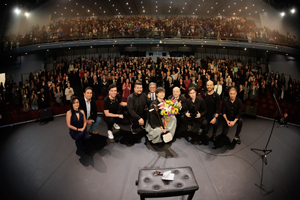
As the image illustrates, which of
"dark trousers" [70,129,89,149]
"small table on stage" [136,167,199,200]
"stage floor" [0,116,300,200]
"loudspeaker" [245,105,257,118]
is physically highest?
"loudspeaker" [245,105,257,118]

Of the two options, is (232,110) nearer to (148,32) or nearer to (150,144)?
(150,144)

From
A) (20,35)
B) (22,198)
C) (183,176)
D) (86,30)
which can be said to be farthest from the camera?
(86,30)

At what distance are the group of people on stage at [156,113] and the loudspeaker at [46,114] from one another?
237cm

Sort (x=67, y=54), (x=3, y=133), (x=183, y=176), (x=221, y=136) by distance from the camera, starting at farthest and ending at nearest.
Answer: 1. (x=67, y=54)
2. (x=3, y=133)
3. (x=221, y=136)
4. (x=183, y=176)

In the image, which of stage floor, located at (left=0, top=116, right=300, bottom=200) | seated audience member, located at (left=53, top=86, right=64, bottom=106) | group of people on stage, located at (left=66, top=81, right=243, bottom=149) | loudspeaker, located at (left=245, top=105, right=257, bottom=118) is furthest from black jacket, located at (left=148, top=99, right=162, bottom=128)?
seated audience member, located at (left=53, top=86, right=64, bottom=106)

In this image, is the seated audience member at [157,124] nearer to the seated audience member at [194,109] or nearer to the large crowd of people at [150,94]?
the large crowd of people at [150,94]

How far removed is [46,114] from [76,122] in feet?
9.79

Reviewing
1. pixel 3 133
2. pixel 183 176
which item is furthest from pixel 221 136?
pixel 3 133

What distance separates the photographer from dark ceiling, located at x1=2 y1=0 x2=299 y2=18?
17.0 m

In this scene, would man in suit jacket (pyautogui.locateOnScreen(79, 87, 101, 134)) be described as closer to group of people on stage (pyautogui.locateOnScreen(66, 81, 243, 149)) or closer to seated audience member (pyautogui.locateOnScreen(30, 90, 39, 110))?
group of people on stage (pyautogui.locateOnScreen(66, 81, 243, 149))

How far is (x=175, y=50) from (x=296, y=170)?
15.1m

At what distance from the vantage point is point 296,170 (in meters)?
3.47

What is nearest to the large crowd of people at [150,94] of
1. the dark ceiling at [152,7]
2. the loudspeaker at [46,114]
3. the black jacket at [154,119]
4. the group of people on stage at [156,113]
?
the group of people on stage at [156,113]

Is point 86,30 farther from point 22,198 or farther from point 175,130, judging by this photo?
point 22,198
